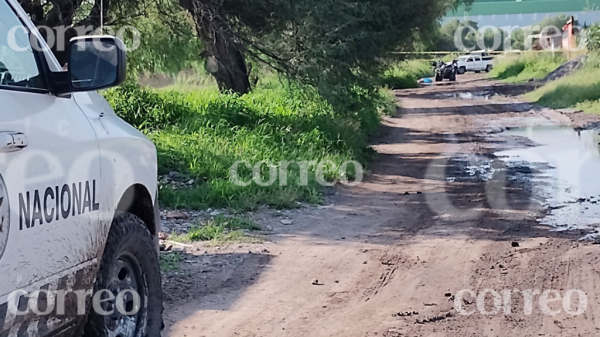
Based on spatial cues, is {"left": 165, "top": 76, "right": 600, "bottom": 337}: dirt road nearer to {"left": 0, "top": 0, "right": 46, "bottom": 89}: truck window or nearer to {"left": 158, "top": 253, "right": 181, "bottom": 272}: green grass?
{"left": 158, "top": 253, "right": 181, "bottom": 272}: green grass

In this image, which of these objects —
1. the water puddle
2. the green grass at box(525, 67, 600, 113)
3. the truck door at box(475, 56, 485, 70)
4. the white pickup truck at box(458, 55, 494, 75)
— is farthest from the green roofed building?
the green grass at box(525, 67, 600, 113)

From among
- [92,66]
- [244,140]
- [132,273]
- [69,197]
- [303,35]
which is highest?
[303,35]

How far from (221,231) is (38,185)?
518cm

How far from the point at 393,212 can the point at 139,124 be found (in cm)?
574

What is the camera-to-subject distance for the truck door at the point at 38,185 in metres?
2.88

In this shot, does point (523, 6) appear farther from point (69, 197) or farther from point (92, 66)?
point (69, 197)

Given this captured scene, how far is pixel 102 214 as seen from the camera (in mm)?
3693

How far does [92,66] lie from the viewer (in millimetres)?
3527

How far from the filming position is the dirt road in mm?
5387

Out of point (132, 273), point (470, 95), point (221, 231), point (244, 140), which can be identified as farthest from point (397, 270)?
point (470, 95)

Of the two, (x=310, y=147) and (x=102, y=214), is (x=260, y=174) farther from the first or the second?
(x=102, y=214)

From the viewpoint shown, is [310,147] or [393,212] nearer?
[393,212]

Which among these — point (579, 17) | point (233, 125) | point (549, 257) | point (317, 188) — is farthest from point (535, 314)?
point (579, 17)

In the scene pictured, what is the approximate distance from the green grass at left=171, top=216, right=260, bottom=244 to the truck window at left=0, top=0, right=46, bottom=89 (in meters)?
4.54
